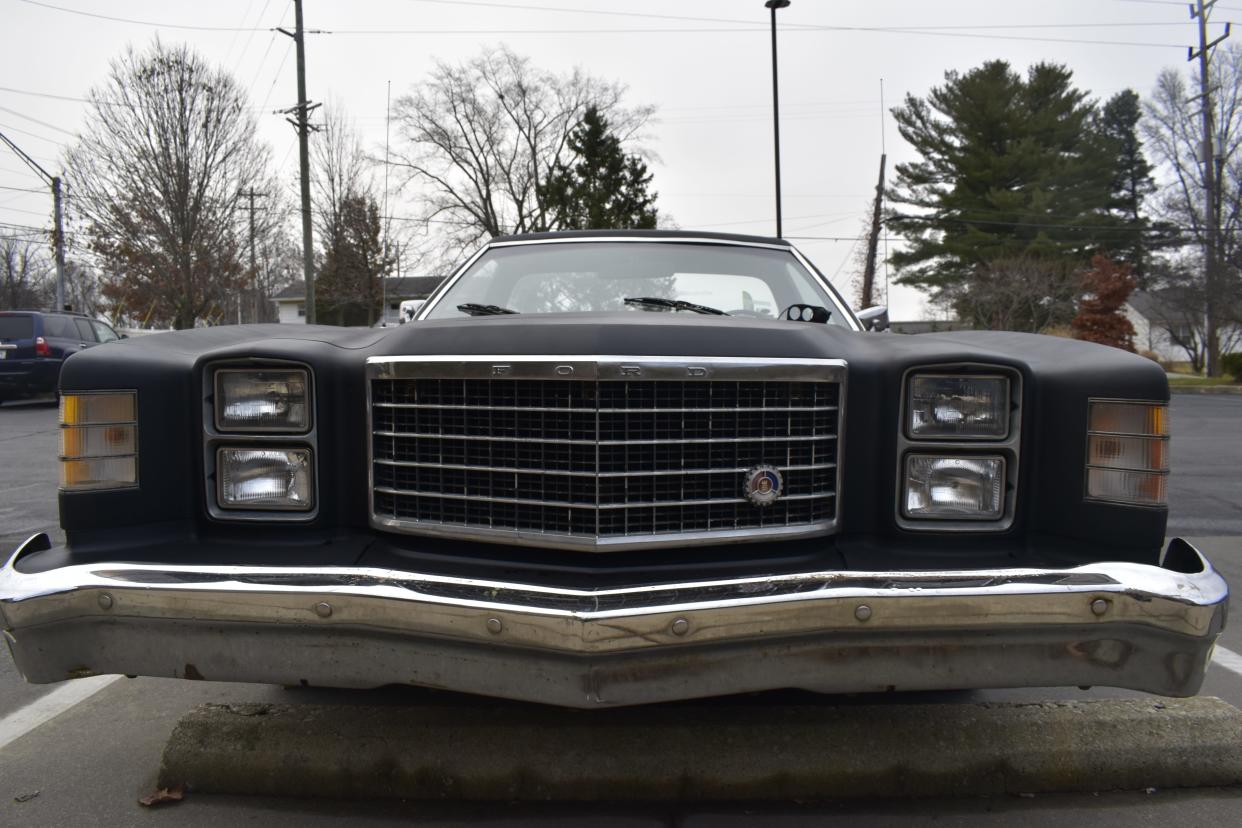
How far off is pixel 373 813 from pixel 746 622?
124 centimetres

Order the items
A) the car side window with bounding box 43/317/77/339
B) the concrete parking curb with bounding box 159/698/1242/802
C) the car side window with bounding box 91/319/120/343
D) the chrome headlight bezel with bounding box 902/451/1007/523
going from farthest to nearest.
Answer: the car side window with bounding box 91/319/120/343, the car side window with bounding box 43/317/77/339, the concrete parking curb with bounding box 159/698/1242/802, the chrome headlight bezel with bounding box 902/451/1007/523

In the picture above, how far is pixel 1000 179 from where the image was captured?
129 ft

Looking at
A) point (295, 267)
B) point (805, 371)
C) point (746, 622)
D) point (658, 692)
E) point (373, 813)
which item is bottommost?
point (373, 813)

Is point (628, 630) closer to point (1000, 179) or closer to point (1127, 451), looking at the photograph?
point (1127, 451)

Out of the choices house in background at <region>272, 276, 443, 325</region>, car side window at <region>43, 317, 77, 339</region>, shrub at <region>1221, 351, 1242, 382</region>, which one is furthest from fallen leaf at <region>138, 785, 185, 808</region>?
shrub at <region>1221, 351, 1242, 382</region>

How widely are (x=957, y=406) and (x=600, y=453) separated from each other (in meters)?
0.95

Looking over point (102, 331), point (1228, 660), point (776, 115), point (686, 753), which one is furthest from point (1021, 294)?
point (686, 753)

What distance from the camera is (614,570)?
2271 mm

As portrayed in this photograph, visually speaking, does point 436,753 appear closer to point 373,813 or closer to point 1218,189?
point 373,813

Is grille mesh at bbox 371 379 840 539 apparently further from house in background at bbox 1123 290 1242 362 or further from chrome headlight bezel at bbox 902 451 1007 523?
house in background at bbox 1123 290 1242 362

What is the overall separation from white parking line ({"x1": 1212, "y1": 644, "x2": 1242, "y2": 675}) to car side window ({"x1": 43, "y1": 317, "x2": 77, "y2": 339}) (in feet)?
58.2

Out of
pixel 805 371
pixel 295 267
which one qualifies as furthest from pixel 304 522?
pixel 295 267

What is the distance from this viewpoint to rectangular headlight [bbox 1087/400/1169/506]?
7.34ft

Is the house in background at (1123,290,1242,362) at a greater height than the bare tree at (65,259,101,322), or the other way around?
the bare tree at (65,259,101,322)
